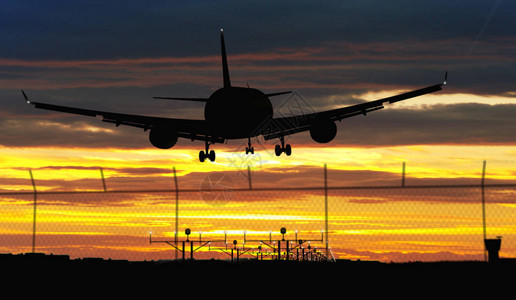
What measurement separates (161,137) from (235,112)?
6.25 meters

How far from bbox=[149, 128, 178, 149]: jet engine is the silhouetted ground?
28.2 meters

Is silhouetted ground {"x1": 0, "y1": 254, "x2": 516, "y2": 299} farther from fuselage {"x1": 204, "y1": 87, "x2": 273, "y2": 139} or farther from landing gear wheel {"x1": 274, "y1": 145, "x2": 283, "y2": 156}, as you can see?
landing gear wheel {"x1": 274, "y1": 145, "x2": 283, "y2": 156}

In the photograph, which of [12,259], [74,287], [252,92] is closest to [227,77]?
[252,92]

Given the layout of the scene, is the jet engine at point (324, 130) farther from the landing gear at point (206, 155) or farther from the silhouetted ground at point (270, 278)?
the silhouetted ground at point (270, 278)

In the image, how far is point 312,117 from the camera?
53.8 meters

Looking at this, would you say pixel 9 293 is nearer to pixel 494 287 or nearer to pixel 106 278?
pixel 106 278

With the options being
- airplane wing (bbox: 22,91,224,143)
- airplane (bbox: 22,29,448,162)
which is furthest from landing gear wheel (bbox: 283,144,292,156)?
airplane wing (bbox: 22,91,224,143)

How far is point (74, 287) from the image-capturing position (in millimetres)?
21781

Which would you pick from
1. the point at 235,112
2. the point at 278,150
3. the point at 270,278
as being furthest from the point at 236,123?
the point at 270,278

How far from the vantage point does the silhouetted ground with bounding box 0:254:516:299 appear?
20844mm

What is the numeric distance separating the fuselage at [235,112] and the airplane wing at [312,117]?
35.6 inches

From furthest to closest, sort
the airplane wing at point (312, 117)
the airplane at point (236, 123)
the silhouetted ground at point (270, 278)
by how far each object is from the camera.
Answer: the airplane at point (236, 123), the airplane wing at point (312, 117), the silhouetted ground at point (270, 278)

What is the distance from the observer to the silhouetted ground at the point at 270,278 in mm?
20844

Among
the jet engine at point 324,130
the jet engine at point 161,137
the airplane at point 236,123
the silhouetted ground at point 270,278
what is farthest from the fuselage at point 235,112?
the silhouetted ground at point 270,278
